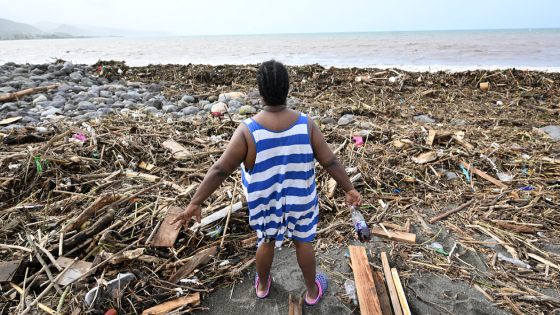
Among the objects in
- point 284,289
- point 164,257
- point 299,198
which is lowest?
point 284,289

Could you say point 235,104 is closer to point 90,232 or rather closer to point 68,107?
point 68,107

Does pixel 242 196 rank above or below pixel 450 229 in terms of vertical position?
above

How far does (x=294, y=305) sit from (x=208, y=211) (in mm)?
1377

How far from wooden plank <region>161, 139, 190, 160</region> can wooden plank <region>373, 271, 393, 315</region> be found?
119 inches

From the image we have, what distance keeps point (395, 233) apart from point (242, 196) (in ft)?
5.47

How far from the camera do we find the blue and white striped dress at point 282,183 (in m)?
2.00

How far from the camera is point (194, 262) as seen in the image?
276 cm

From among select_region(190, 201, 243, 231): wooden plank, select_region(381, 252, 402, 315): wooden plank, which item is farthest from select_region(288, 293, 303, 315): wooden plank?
select_region(190, 201, 243, 231): wooden plank

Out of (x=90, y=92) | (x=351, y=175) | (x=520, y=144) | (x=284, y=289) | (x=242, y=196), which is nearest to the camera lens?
(x=284, y=289)

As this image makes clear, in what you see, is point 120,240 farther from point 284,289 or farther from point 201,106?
point 201,106

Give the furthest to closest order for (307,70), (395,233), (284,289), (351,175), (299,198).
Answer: (307,70) → (351,175) → (395,233) → (284,289) → (299,198)

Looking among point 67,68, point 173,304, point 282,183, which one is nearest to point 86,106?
point 67,68

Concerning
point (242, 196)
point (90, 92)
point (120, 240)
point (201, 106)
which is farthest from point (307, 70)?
point (120, 240)

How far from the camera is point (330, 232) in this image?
3312 millimetres
